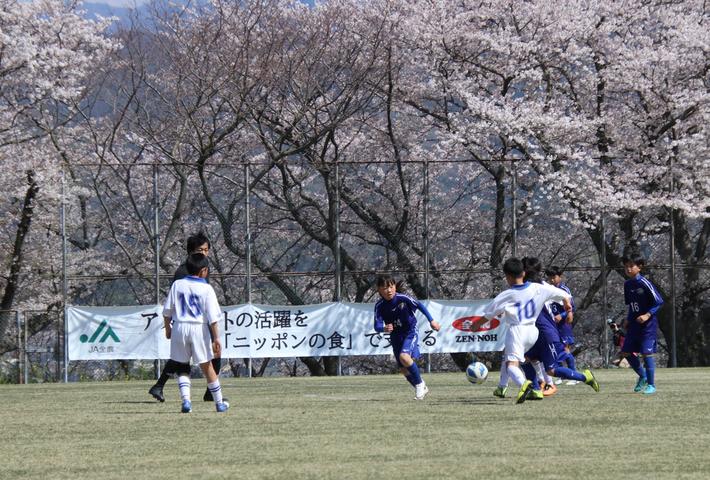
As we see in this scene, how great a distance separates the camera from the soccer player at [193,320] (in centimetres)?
1145

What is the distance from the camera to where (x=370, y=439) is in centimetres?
827

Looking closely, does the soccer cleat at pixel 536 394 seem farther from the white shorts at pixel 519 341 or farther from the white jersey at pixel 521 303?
the white jersey at pixel 521 303

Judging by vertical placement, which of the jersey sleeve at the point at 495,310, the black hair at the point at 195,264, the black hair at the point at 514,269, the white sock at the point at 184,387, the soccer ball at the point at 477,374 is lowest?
the soccer ball at the point at 477,374

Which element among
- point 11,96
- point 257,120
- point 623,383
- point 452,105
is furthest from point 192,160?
point 623,383

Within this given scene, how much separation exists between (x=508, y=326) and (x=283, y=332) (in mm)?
12217

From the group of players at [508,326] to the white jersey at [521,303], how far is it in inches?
0.4

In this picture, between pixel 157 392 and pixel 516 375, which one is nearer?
pixel 516 375

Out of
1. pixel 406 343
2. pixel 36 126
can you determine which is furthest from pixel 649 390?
pixel 36 126

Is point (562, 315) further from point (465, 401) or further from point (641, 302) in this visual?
point (465, 401)

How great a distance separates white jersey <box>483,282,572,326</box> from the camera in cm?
1217

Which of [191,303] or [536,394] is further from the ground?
[191,303]


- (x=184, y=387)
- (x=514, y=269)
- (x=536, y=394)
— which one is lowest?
(x=536, y=394)

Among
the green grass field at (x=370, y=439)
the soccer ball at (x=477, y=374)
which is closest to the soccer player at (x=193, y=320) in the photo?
the green grass field at (x=370, y=439)

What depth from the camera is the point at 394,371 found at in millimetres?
30906
